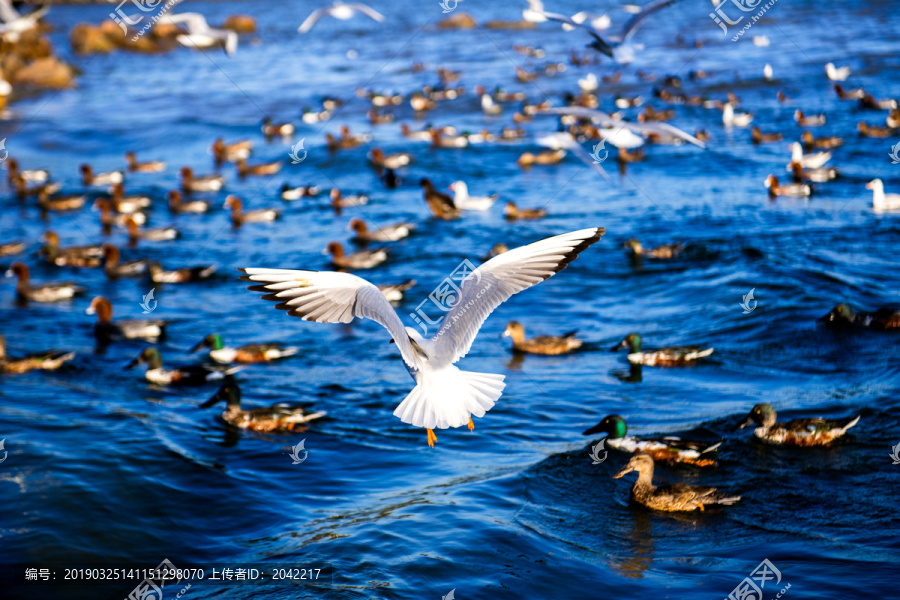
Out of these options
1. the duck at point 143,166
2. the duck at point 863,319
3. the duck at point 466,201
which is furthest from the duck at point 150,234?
the duck at point 863,319

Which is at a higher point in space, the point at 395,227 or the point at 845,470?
the point at 395,227

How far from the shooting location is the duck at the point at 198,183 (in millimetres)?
24078

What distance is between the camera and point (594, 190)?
73.8 feet

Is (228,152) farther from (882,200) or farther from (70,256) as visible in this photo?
(882,200)

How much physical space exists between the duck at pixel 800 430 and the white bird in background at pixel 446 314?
4.13 m

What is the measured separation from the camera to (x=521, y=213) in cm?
2005

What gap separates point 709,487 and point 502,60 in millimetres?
35212

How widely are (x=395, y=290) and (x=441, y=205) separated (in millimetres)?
4962

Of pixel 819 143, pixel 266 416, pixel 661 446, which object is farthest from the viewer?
pixel 819 143

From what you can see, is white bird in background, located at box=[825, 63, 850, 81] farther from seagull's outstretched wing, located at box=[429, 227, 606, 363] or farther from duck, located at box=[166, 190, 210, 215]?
seagull's outstretched wing, located at box=[429, 227, 606, 363]

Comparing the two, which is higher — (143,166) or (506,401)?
(143,166)

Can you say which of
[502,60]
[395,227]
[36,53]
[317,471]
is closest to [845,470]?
[317,471]

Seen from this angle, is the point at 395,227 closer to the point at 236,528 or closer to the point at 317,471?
the point at 317,471

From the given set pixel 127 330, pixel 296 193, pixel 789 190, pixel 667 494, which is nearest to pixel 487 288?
pixel 667 494
